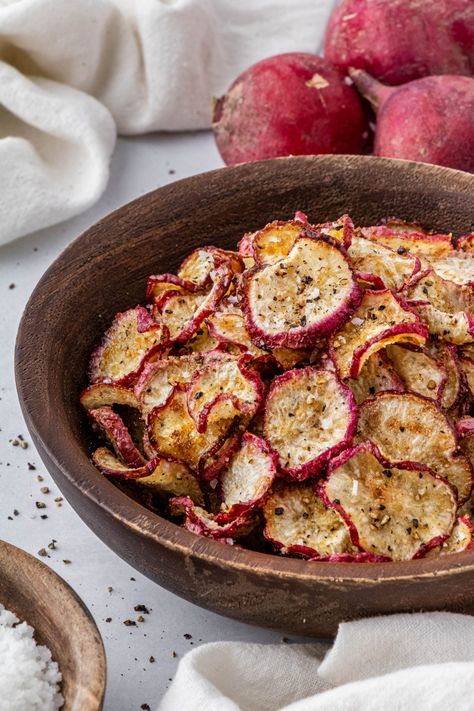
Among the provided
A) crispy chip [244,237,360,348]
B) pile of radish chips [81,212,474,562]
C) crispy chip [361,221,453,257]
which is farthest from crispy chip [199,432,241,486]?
crispy chip [361,221,453,257]

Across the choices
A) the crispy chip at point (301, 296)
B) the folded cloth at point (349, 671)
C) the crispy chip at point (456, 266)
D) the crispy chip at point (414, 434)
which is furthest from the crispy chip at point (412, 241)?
the folded cloth at point (349, 671)

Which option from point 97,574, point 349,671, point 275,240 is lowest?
point 97,574

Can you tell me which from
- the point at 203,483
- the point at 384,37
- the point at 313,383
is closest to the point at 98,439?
the point at 203,483

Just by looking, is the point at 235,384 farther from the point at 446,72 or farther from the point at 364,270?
the point at 446,72

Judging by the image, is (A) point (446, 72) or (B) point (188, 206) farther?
(A) point (446, 72)

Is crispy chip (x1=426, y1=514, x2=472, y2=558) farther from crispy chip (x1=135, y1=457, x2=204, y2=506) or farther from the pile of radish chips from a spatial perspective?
crispy chip (x1=135, y1=457, x2=204, y2=506)

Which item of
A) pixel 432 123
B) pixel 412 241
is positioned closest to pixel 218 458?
pixel 412 241

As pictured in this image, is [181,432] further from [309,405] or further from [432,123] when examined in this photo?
[432,123]
